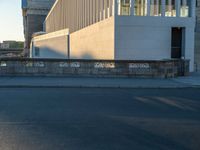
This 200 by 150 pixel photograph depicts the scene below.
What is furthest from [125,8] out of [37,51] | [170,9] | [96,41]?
[37,51]

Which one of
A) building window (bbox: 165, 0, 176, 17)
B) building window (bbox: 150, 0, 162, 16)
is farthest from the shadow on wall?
building window (bbox: 165, 0, 176, 17)

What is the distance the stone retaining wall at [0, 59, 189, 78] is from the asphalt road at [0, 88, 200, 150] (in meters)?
6.94

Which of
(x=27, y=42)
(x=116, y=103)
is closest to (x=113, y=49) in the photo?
(x=116, y=103)

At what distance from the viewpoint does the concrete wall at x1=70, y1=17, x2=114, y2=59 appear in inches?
959

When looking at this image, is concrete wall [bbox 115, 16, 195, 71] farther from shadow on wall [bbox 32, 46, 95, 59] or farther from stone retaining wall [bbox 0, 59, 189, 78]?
shadow on wall [bbox 32, 46, 95, 59]

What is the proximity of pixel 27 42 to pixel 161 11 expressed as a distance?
88.5m

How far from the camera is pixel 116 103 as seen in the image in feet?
32.8

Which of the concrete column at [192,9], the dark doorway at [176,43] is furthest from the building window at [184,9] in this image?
the dark doorway at [176,43]

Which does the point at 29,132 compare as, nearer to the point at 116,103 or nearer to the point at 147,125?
the point at 147,125

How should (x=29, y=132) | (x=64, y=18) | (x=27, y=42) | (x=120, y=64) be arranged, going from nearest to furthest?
(x=29, y=132) < (x=120, y=64) < (x=64, y=18) < (x=27, y=42)

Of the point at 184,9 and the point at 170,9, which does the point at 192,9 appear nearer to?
the point at 184,9

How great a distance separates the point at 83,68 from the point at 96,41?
11.0m

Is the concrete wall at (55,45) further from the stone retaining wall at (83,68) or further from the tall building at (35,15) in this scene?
the tall building at (35,15)

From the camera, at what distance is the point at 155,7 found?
24078mm
